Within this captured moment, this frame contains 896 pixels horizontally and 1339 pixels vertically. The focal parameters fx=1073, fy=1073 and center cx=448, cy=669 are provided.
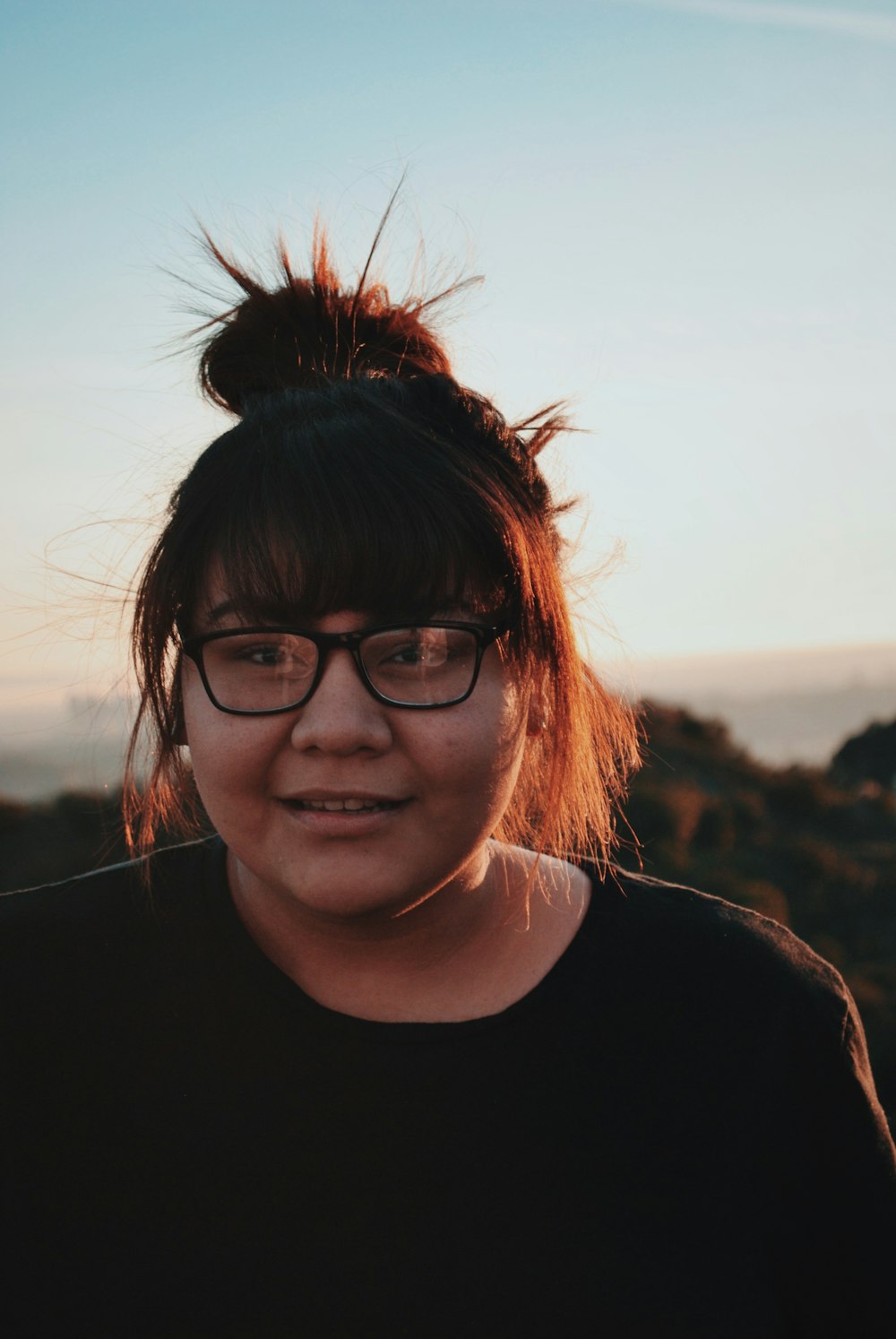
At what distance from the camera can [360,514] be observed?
1631mm

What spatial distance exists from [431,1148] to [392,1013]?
0.22 meters

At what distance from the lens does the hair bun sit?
2.07 metres

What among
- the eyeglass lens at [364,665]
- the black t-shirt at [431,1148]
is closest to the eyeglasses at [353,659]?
the eyeglass lens at [364,665]

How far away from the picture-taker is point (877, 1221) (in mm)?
1832

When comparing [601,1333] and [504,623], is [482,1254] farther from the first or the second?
[504,623]

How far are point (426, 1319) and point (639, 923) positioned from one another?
74 centimetres

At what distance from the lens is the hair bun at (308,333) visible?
2.07 meters

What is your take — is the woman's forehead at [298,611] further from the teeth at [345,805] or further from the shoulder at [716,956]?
the shoulder at [716,956]

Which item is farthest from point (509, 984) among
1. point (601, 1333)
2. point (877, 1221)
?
point (877, 1221)

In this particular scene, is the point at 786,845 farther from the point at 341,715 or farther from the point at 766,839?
the point at 341,715

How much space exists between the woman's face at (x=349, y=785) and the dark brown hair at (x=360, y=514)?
0.08 metres

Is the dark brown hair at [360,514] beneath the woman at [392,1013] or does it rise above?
above

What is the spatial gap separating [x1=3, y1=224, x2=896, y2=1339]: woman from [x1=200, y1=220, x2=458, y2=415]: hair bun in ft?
0.24

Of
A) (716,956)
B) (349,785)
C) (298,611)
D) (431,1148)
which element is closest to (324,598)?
(298,611)
